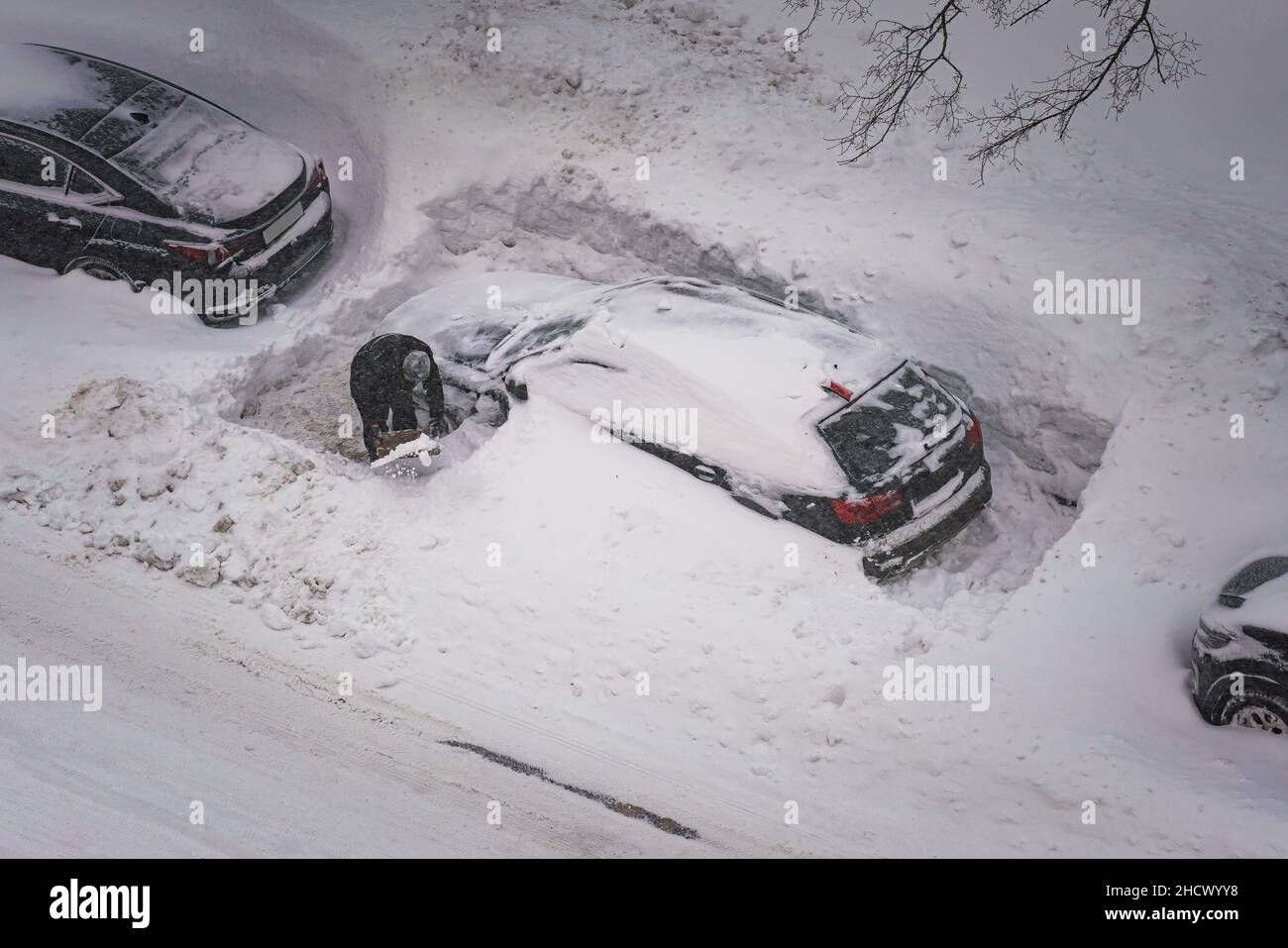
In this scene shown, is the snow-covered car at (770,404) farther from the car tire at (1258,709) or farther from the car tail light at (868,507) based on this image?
the car tire at (1258,709)

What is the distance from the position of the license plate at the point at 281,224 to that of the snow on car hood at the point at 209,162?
173 millimetres

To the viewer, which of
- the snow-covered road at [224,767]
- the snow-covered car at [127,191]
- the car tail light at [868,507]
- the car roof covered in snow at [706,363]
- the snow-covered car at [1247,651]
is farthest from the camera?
the snow-covered car at [127,191]

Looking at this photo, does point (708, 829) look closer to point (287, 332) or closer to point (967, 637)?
point (967, 637)

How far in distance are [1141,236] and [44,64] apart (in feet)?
29.6

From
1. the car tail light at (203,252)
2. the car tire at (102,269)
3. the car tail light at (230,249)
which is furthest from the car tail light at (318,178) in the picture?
the car tire at (102,269)

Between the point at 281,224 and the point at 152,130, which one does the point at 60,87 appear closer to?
the point at 152,130

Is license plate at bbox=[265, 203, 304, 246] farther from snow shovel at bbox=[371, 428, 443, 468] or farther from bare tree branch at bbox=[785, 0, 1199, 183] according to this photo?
bare tree branch at bbox=[785, 0, 1199, 183]

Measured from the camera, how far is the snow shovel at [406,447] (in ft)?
20.0

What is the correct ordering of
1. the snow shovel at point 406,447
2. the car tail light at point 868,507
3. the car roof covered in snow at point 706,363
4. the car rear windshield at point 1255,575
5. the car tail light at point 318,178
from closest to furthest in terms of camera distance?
the car rear windshield at point 1255,575
the car tail light at point 868,507
the car roof covered in snow at point 706,363
the snow shovel at point 406,447
the car tail light at point 318,178

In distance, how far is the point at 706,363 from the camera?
19.0 ft

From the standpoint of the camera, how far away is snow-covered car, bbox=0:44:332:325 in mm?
6941
